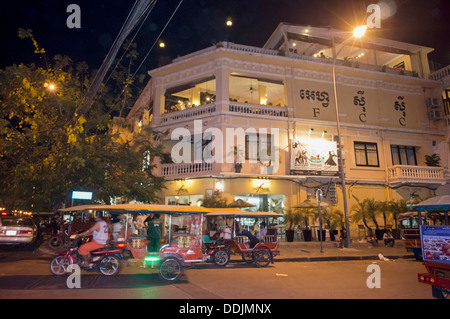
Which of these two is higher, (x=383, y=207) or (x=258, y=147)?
(x=258, y=147)

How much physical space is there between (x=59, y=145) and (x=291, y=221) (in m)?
14.3

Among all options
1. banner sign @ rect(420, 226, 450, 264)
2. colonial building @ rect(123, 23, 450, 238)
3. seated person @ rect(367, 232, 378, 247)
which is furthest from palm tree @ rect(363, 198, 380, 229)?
banner sign @ rect(420, 226, 450, 264)

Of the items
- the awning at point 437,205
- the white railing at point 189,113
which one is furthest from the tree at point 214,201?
the awning at point 437,205

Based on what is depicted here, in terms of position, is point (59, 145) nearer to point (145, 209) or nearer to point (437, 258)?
point (145, 209)

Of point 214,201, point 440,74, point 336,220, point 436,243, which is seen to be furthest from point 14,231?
point 440,74

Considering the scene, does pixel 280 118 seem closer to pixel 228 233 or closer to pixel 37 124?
pixel 228 233

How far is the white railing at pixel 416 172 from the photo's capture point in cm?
2289

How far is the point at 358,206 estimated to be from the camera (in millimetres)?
22234

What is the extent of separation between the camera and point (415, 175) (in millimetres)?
23062

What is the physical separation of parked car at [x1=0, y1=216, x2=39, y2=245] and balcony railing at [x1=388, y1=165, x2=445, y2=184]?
24.7 m

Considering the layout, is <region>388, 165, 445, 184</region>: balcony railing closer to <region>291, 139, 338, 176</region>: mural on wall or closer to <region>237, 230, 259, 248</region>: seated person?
<region>291, 139, 338, 176</region>: mural on wall

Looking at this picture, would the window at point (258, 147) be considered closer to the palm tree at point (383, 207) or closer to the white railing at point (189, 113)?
the white railing at point (189, 113)

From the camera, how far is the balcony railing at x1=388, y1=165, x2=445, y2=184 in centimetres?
2278

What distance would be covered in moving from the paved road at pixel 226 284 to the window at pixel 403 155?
15.3 metres
